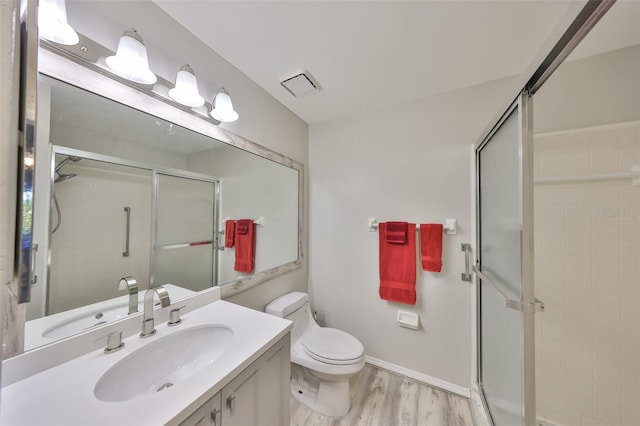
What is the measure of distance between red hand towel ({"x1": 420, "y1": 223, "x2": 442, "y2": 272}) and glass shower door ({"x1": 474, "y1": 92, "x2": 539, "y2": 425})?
0.24 meters

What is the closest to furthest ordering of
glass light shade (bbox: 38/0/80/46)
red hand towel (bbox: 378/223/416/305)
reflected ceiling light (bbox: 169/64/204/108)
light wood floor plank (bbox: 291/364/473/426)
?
glass light shade (bbox: 38/0/80/46) → reflected ceiling light (bbox: 169/64/204/108) → light wood floor plank (bbox: 291/364/473/426) → red hand towel (bbox: 378/223/416/305)

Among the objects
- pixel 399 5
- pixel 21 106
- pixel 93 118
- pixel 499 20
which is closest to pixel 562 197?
pixel 499 20

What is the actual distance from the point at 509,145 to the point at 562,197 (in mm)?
723

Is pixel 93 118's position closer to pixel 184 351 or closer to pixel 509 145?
pixel 184 351

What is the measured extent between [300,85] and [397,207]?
3.85 feet

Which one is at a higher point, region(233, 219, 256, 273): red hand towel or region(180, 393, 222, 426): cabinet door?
region(233, 219, 256, 273): red hand towel

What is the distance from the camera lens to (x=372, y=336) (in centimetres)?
186

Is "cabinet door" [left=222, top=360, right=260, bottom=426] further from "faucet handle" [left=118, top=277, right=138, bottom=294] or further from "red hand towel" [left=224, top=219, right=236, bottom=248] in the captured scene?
"red hand towel" [left=224, top=219, right=236, bottom=248]

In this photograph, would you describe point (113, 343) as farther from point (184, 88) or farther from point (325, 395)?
point (325, 395)

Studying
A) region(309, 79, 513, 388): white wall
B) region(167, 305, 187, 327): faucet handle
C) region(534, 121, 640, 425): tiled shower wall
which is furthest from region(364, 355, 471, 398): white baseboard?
region(167, 305, 187, 327): faucet handle

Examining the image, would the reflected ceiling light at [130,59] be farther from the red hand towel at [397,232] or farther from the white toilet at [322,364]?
the red hand towel at [397,232]

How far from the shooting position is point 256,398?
88 centimetres

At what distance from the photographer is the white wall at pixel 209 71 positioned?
86cm

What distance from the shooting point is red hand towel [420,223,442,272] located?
1.58 metres
